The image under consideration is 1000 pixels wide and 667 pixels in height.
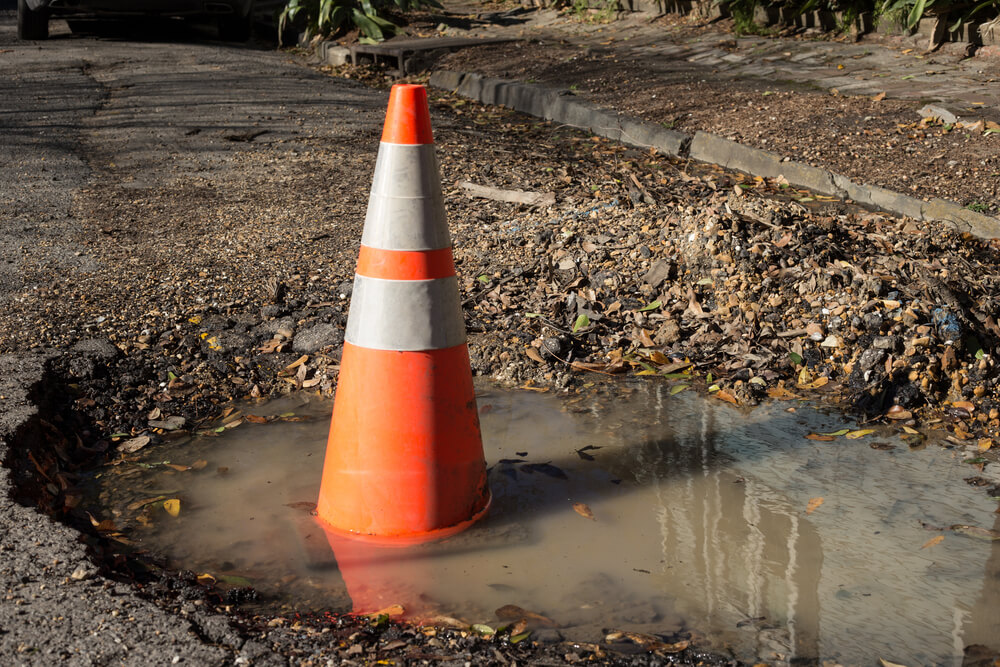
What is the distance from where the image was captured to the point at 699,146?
6684 mm

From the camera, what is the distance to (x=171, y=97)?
849 centimetres

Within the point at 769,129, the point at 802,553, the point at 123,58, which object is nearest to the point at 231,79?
the point at 123,58

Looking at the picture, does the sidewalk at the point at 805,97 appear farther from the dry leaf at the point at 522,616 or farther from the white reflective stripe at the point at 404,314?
the dry leaf at the point at 522,616

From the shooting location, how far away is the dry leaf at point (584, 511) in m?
2.63

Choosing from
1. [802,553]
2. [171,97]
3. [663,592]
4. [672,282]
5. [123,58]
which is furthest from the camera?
[123,58]

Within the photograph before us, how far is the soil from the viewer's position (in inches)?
222

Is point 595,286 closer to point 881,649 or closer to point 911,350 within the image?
point 911,350

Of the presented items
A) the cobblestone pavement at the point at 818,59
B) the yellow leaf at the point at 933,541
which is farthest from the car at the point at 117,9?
the yellow leaf at the point at 933,541

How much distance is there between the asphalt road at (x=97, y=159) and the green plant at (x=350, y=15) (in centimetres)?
66

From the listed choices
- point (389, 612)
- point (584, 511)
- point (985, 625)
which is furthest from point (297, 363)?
point (985, 625)

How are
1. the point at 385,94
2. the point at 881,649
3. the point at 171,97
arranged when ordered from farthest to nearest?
the point at 385,94 < the point at 171,97 < the point at 881,649

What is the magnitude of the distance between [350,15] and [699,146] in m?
6.54

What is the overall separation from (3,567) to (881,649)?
6.48 feet

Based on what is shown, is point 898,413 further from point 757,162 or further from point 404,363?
point 757,162
